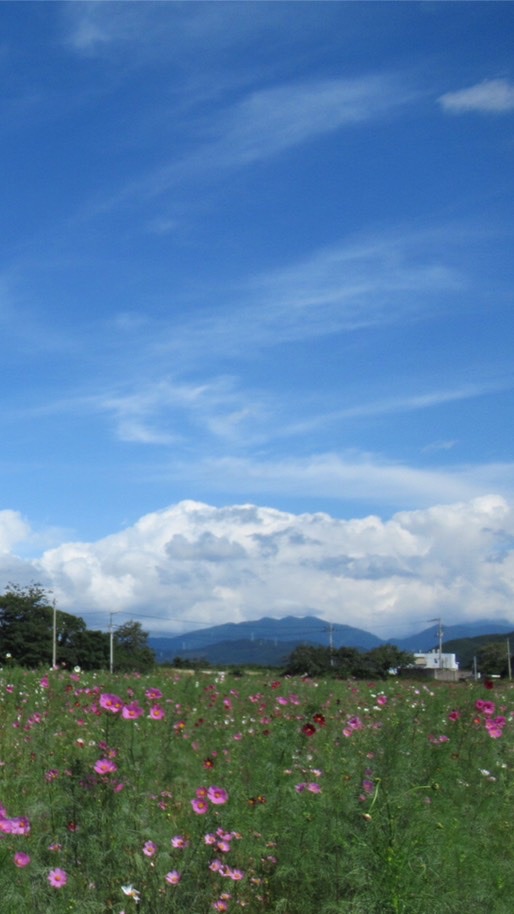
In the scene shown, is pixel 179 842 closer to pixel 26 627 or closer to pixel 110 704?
pixel 110 704

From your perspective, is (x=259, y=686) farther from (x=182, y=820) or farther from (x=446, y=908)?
(x=446, y=908)

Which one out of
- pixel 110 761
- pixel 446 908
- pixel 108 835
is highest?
pixel 110 761

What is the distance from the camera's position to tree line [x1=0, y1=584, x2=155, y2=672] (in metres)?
56.2

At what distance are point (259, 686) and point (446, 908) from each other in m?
9.95

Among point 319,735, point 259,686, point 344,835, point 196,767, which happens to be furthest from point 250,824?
point 259,686

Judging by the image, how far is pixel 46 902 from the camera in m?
4.66

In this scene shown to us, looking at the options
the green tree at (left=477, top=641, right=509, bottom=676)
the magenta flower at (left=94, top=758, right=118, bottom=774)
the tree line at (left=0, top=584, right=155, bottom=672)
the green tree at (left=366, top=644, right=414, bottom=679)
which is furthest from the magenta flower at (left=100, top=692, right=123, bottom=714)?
the green tree at (left=477, top=641, right=509, bottom=676)

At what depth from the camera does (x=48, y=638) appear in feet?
194

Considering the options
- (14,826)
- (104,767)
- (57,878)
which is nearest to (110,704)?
(104,767)

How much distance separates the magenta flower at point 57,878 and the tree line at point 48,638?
4882 centimetres

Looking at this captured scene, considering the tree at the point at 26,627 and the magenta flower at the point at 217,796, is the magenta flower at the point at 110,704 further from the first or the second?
the tree at the point at 26,627

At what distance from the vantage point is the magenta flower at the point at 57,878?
454 centimetres

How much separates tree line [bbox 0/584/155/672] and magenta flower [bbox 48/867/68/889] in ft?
160

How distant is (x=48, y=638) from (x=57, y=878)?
5636 cm
